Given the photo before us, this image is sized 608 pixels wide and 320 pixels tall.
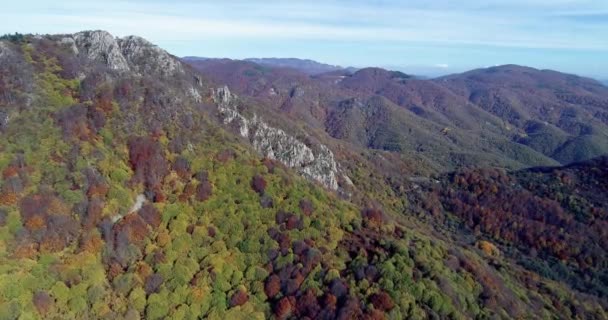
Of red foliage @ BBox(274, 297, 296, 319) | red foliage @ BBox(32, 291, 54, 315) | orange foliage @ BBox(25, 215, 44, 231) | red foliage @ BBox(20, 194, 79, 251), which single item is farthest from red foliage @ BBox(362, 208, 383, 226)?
orange foliage @ BBox(25, 215, 44, 231)

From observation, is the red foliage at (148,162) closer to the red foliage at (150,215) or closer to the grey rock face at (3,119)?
the red foliage at (150,215)

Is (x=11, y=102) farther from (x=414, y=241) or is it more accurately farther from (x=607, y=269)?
(x=607, y=269)

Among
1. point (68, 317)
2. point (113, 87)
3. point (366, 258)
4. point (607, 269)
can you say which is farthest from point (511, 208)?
point (68, 317)

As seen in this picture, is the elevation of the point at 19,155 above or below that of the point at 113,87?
below

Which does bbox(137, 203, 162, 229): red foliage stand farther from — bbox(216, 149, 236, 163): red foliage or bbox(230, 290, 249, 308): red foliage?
bbox(230, 290, 249, 308): red foliage

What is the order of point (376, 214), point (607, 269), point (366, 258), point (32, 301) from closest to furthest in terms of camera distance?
point (32, 301) < point (366, 258) < point (376, 214) < point (607, 269)

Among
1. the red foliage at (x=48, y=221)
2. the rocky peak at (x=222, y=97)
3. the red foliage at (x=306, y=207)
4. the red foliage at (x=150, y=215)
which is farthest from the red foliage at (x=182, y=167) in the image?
the rocky peak at (x=222, y=97)

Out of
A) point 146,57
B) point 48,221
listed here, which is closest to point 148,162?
point 48,221
